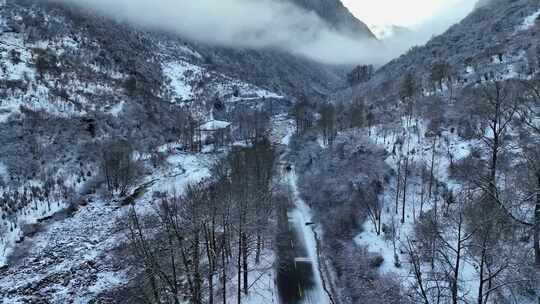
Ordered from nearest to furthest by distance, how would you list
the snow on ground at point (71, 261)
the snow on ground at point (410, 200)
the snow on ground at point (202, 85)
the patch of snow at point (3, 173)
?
1. the snow on ground at point (71, 261)
2. the snow on ground at point (410, 200)
3. the patch of snow at point (3, 173)
4. the snow on ground at point (202, 85)

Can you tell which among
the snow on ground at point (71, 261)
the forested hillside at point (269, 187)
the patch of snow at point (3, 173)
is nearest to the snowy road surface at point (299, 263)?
the forested hillside at point (269, 187)

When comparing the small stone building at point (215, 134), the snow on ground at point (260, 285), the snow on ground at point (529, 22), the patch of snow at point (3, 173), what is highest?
the snow on ground at point (529, 22)

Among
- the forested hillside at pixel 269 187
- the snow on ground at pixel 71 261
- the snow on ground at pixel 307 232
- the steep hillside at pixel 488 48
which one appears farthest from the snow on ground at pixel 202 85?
the snow on ground at pixel 71 261

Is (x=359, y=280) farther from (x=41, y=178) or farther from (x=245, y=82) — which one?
(x=245, y=82)

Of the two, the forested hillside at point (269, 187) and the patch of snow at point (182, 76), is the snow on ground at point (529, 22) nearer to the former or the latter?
the forested hillside at point (269, 187)

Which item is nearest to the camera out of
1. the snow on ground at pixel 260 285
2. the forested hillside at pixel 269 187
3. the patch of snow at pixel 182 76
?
the forested hillside at pixel 269 187

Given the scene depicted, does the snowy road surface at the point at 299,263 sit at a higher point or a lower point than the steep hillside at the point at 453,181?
lower

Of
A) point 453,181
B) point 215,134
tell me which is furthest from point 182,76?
point 453,181

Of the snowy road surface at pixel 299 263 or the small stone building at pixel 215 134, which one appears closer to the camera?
the snowy road surface at pixel 299 263

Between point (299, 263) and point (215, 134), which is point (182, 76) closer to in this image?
point (215, 134)

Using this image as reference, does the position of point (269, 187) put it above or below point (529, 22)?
below
